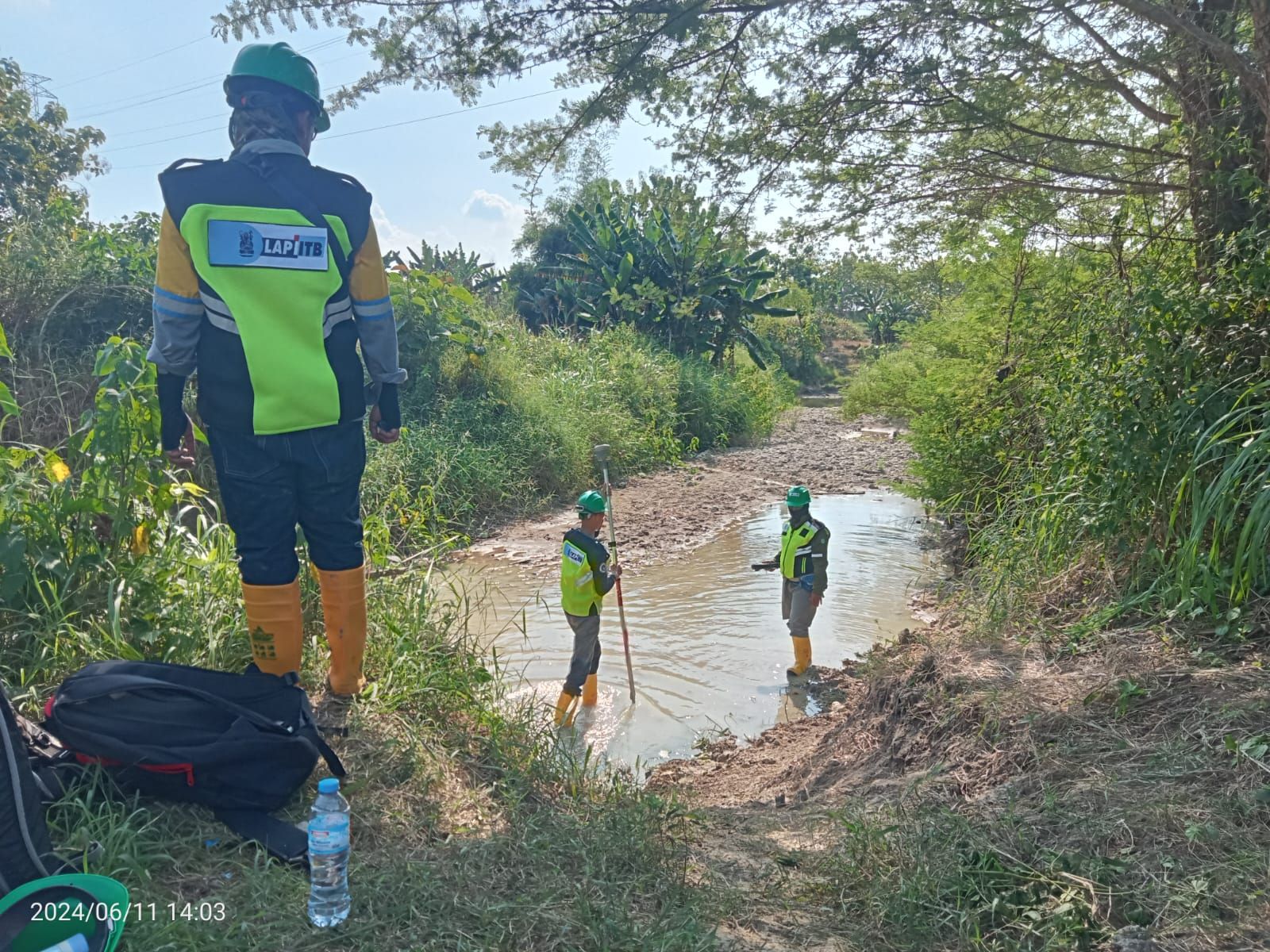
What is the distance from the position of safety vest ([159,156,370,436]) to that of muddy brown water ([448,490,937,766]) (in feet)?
5.50

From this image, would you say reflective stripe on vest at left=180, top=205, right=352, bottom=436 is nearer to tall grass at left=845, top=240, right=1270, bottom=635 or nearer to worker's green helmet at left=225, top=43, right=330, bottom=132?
worker's green helmet at left=225, top=43, right=330, bottom=132

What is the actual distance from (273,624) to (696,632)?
420 cm

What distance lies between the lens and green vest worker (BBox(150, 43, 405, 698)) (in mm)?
3084

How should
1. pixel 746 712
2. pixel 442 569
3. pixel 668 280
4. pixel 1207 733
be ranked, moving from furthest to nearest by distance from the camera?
1. pixel 668 280
2. pixel 746 712
3. pixel 442 569
4. pixel 1207 733

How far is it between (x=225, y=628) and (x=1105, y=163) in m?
5.70

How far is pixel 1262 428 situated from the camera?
3789 mm

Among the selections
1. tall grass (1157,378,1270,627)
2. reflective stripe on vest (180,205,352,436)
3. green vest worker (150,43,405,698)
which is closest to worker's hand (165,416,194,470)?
green vest worker (150,43,405,698)

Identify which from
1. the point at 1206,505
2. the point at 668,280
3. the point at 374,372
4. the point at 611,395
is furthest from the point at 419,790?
the point at 668,280

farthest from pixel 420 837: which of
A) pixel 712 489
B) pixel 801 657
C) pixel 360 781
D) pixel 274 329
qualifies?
pixel 712 489

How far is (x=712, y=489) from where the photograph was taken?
13305 mm

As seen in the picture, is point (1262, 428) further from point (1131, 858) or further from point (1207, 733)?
point (1131, 858)

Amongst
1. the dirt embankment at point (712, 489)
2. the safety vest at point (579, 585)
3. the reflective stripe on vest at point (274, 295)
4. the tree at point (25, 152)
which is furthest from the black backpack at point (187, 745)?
the tree at point (25, 152)

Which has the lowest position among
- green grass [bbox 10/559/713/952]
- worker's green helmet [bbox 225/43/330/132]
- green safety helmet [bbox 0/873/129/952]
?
green grass [bbox 10/559/713/952]

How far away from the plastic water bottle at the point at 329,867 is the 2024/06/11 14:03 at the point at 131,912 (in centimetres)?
24
